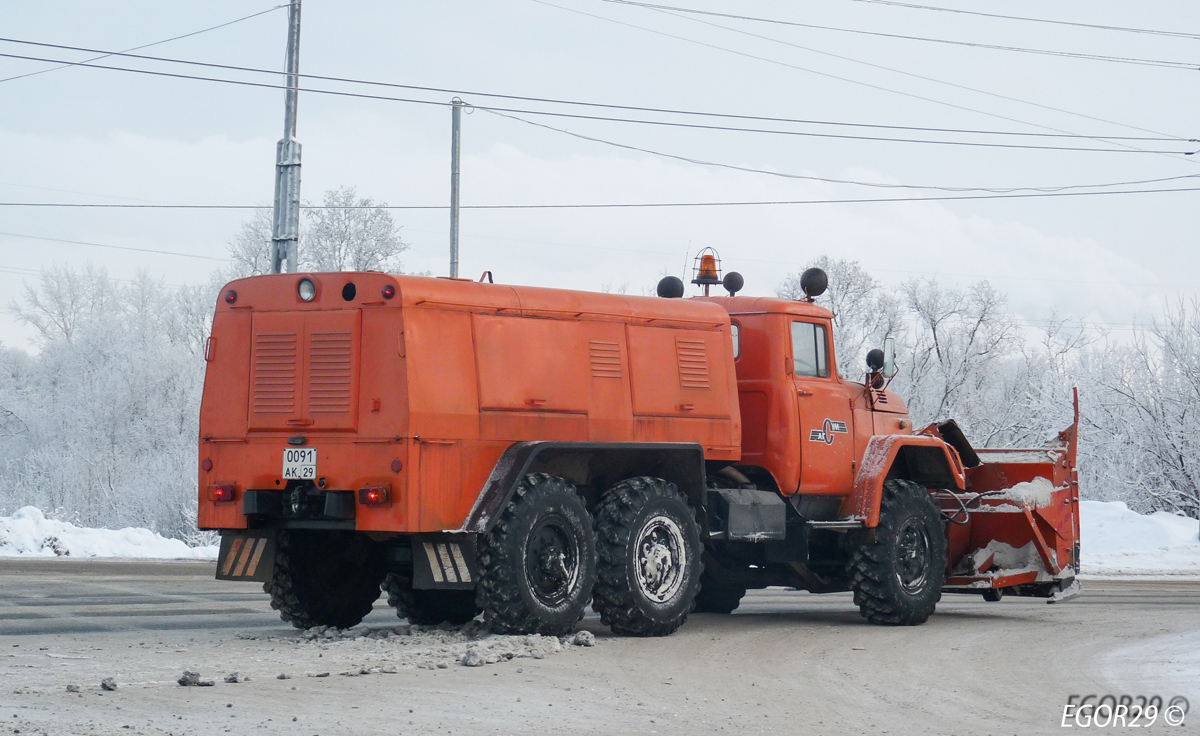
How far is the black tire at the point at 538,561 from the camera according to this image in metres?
10.1

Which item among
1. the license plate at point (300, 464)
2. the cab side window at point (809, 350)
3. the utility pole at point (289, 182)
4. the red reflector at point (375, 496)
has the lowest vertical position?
the red reflector at point (375, 496)

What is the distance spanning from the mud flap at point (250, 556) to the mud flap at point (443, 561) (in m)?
1.30

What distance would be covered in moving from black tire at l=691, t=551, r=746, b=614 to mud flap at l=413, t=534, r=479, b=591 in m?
3.86

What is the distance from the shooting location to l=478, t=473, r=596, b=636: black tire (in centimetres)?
1006

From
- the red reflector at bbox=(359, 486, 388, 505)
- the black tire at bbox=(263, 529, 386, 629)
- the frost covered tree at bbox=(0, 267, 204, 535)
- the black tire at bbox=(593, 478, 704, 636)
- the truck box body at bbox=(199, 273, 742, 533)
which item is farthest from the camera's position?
the frost covered tree at bbox=(0, 267, 204, 535)

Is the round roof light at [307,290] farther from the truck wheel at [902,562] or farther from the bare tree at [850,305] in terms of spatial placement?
the bare tree at [850,305]

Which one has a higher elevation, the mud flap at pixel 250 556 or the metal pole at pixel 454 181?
the metal pole at pixel 454 181

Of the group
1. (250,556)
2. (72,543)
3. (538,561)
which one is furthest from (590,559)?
(72,543)

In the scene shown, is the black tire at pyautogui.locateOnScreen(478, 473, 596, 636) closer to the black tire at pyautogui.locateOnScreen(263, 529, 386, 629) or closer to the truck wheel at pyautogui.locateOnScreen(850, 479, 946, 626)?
the black tire at pyautogui.locateOnScreen(263, 529, 386, 629)

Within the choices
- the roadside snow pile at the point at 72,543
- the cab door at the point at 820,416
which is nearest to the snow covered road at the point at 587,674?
the cab door at the point at 820,416

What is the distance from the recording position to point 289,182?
64.7 ft

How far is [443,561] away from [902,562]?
16.3ft

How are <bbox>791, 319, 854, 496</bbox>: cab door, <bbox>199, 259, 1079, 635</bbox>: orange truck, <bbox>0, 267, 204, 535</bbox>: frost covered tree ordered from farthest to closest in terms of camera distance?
<bbox>0, 267, 204, 535</bbox>: frost covered tree < <bbox>791, 319, 854, 496</bbox>: cab door < <bbox>199, 259, 1079, 635</bbox>: orange truck

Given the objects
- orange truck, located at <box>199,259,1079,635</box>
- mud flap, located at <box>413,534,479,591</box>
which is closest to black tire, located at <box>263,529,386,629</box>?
orange truck, located at <box>199,259,1079,635</box>
